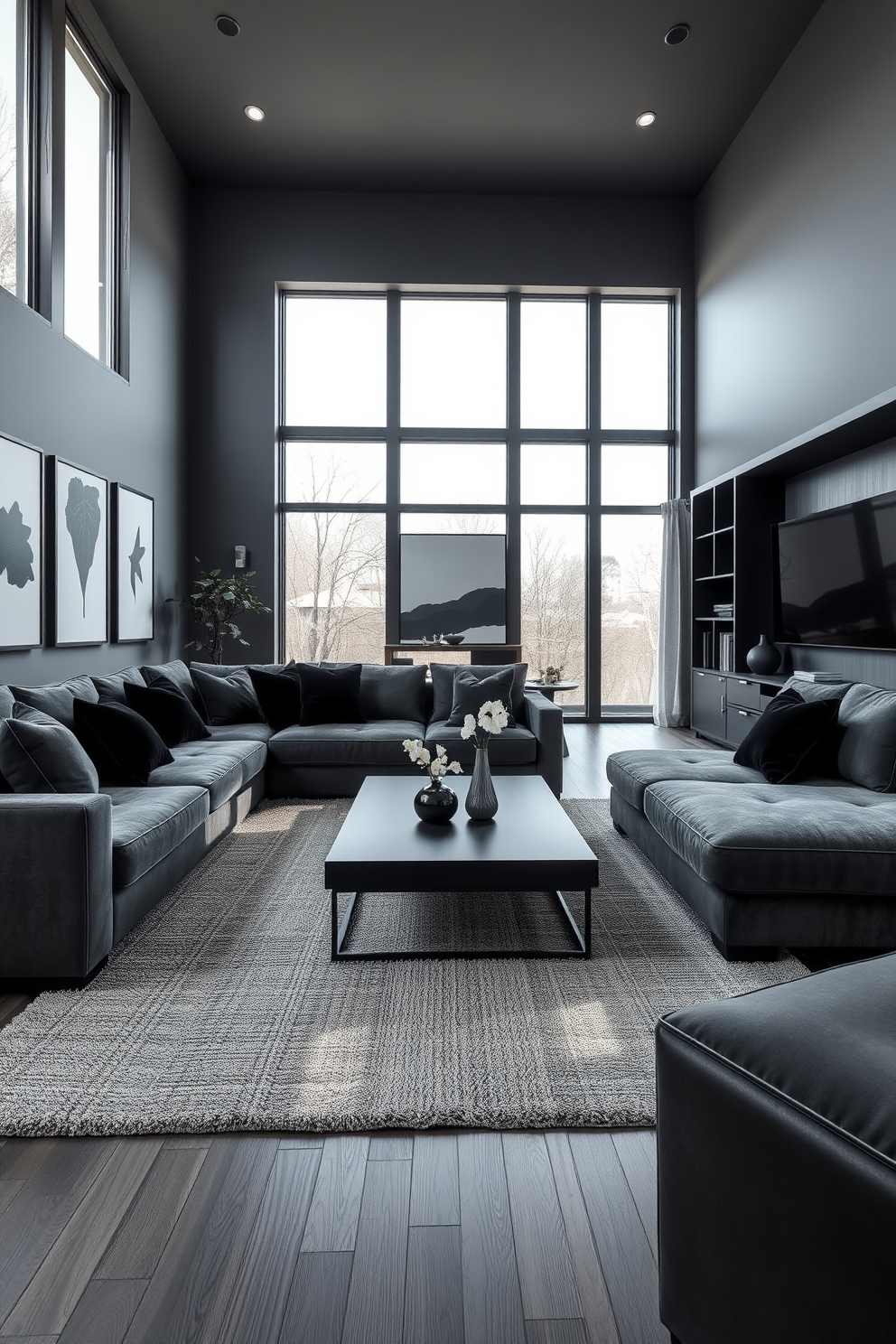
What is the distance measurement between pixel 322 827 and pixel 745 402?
4841 mm

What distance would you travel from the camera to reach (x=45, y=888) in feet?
7.50

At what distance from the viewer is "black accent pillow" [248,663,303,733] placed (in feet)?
16.8

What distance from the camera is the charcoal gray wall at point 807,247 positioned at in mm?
4613

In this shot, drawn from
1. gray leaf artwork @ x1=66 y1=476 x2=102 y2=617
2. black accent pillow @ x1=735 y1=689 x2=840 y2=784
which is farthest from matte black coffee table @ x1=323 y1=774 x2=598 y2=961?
gray leaf artwork @ x1=66 y1=476 x2=102 y2=617

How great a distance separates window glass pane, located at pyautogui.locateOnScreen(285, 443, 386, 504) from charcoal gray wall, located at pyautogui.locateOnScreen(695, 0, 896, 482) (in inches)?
122

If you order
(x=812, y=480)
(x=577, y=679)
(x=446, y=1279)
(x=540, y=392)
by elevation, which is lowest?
(x=446, y=1279)

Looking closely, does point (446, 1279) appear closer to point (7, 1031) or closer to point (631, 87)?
point (7, 1031)

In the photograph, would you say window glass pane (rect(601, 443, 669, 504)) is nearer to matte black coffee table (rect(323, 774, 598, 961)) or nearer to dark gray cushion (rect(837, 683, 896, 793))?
dark gray cushion (rect(837, 683, 896, 793))

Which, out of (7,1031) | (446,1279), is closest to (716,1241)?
(446,1279)

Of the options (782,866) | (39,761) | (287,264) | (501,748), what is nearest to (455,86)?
(287,264)

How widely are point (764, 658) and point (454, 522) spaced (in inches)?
130

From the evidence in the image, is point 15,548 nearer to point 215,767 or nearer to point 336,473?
point 215,767

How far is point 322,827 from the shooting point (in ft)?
13.6

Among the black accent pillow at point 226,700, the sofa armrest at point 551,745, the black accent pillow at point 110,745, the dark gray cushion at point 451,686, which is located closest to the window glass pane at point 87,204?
the black accent pillow at point 226,700
